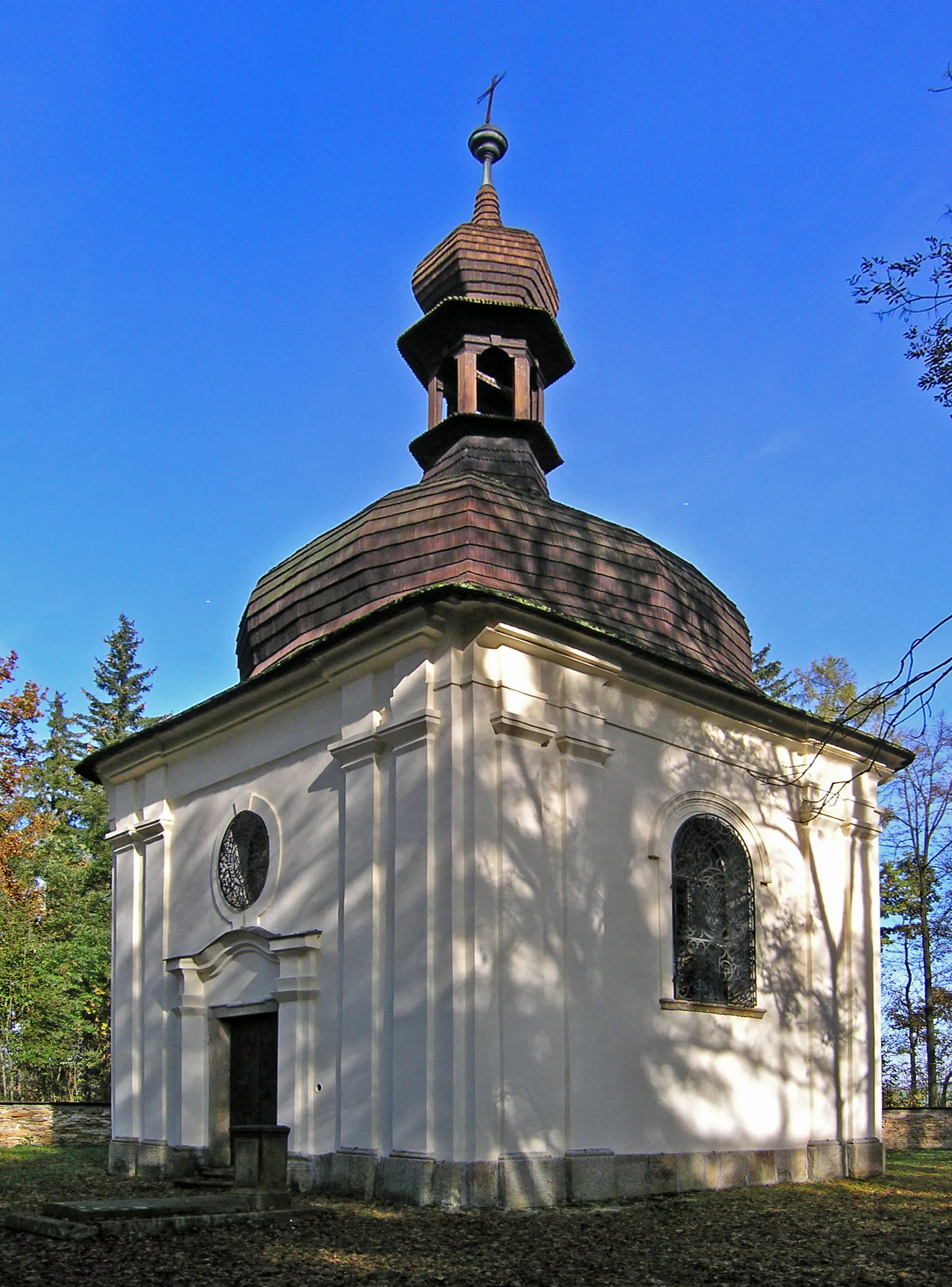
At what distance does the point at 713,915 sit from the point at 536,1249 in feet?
16.1

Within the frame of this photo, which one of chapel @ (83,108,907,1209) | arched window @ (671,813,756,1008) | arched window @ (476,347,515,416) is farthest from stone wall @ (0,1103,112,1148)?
arched window @ (476,347,515,416)

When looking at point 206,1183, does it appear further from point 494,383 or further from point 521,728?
point 494,383

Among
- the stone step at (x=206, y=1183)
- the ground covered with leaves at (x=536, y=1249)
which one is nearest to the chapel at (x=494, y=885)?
the stone step at (x=206, y=1183)

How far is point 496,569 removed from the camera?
38.8ft

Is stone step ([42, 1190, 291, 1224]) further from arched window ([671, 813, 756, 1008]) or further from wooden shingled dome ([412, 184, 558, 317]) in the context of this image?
wooden shingled dome ([412, 184, 558, 317])

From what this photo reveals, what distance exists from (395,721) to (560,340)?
8168mm

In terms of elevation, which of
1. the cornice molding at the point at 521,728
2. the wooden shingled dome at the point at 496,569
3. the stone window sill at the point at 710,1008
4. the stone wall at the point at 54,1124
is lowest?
the stone wall at the point at 54,1124

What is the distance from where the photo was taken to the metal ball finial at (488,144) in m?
19.4

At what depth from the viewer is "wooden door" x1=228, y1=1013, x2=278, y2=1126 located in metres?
11.5

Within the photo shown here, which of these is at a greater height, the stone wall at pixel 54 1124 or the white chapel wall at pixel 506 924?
the white chapel wall at pixel 506 924

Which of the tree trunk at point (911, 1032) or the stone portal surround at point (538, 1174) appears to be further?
the tree trunk at point (911, 1032)

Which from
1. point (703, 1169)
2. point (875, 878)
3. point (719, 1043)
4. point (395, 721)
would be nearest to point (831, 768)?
point (875, 878)

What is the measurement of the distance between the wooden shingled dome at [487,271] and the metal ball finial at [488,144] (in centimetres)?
230

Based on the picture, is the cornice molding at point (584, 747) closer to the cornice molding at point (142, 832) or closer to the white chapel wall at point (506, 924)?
the white chapel wall at point (506, 924)
